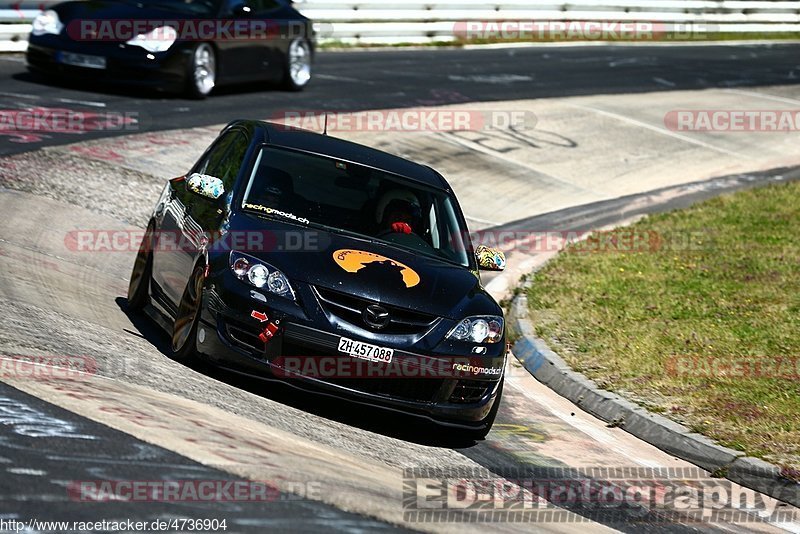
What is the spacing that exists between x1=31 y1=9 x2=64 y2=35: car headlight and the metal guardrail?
339 cm

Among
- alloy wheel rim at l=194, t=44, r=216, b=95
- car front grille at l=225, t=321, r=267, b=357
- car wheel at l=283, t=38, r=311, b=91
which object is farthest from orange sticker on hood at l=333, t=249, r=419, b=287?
car wheel at l=283, t=38, r=311, b=91

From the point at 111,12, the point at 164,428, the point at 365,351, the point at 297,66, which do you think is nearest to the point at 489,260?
the point at 365,351

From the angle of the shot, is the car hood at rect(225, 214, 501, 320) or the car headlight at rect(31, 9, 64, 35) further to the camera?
the car headlight at rect(31, 9, 64, 35)

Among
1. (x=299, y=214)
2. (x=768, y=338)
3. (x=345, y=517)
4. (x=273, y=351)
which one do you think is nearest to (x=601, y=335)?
(x=768, y=338)

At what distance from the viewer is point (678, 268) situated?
13.4 m

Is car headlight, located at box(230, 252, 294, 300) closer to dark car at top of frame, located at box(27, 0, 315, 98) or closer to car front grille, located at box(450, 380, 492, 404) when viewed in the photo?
car front grille, located at box(450, 380, 492, 404)

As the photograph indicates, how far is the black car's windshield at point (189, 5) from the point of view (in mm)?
18594

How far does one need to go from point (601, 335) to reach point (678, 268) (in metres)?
2.84

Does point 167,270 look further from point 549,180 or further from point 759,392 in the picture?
point 549,180

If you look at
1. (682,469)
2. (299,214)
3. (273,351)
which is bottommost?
(682,469)

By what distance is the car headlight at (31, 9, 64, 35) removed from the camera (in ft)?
57.5

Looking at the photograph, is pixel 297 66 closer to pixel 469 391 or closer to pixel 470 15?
pixel 470 15

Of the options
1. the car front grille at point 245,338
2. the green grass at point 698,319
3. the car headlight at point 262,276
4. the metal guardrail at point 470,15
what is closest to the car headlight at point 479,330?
the car headlight at point 262,276

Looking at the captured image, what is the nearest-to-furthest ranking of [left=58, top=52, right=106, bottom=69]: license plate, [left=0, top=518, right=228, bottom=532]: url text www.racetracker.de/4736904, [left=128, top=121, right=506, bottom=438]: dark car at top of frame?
1. [left=0, top=518, right=228, bottom=532]: url text www.racetracker.de/4736904
2. [left=128, top=121, right=506, bottom=438]: dark car at top of frame
3. [left=58, top=52, right=106, bottom=69]: license plate
